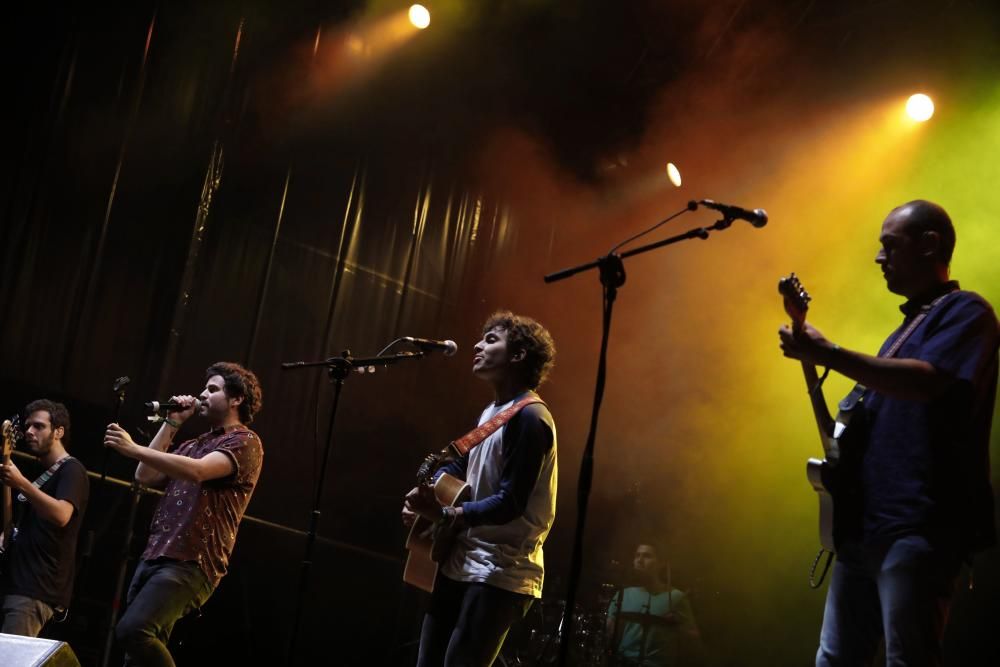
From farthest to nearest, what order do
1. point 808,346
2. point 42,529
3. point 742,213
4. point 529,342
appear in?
point 42,529 < point 529,342 < point 742,213 < point 808,346

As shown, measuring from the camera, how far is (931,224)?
104 inches

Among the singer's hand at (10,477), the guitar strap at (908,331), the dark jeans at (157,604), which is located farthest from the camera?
the singer's hand at (10,477)

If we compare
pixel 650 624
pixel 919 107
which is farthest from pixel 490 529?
pixel 919 107

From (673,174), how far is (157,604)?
6277mm

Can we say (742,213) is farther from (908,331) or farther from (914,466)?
(914,466)

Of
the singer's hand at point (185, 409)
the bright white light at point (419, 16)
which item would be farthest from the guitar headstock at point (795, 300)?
the bright white light at point (419, 16)

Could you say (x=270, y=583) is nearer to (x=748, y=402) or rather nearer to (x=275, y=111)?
(x=275, y=111)

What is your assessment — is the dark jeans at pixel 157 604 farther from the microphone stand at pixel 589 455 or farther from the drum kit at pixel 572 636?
the drum kit at pixel 572 636

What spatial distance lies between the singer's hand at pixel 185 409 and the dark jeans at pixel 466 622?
210cm

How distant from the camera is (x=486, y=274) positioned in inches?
328

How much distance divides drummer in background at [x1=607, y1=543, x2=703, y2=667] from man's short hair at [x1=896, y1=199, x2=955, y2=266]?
514 centimetres

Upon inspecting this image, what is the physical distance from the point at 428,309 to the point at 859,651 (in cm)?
574

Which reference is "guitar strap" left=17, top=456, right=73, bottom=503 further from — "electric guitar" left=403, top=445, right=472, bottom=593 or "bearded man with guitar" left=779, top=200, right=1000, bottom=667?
"bearded man with guitar" left=779, top=200, right=1000, bottom=667

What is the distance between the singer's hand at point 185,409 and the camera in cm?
486
